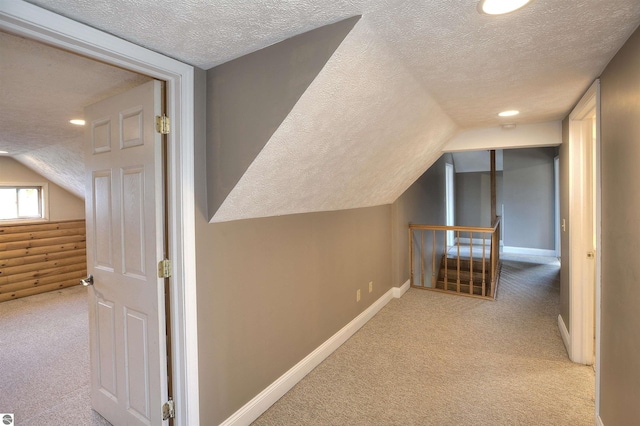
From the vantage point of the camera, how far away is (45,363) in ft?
9.01

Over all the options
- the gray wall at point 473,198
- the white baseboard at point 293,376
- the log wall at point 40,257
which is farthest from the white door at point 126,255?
the gray wall at point 473,198

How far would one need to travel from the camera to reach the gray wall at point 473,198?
7828 mm

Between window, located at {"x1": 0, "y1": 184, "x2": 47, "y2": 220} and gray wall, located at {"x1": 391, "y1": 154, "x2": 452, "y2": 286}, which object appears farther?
window, located at {"x1": 0, "y1": 184, "x2": 47, "y2": 220}

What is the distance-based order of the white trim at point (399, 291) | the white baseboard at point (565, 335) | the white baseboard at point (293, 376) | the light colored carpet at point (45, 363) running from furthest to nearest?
the white trim at point (399, 291) → the white baseboard at point (565, 335) → the light colored carpet at point (45, 363) → the white baseboard at point (293, 376)

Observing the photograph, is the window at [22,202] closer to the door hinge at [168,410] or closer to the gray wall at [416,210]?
the door hinge at [168,410]

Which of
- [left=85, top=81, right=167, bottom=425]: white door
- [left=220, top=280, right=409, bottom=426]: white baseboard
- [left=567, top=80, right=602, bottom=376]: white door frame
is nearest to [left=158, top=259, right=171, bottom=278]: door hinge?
[left=85, top=81, right=167, bottom=425]: white door

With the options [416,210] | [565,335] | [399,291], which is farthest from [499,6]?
[416,210]

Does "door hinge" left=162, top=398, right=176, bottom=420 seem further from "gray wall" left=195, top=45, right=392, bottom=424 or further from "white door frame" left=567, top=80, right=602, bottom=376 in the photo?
"white door frame" left=567, top=80, right=602, bottom=376

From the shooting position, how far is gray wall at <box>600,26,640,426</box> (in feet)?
4.43

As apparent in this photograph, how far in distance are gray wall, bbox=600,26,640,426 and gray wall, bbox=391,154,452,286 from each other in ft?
8.42

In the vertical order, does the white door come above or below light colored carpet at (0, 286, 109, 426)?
above

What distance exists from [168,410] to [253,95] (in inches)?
66.1

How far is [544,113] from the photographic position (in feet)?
9.16

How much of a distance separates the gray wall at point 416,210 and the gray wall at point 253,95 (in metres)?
2.95
